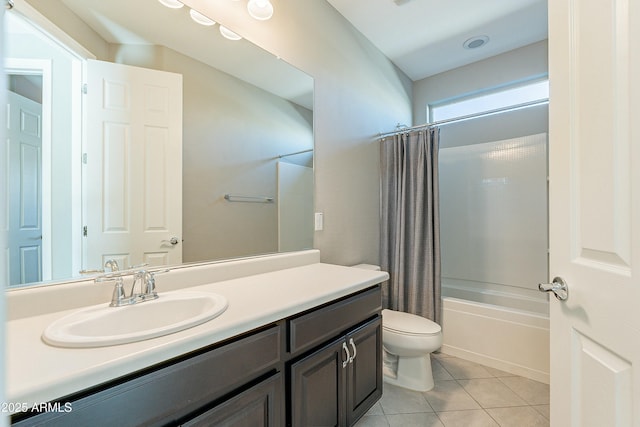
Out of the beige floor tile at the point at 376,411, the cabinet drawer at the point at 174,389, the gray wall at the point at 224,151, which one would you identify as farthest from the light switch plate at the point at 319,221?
the beige floor tile at the point at 376,411

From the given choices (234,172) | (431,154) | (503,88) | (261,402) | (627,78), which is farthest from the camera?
(503,88)

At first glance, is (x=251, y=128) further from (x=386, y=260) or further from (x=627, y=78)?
(x=386, y=260)

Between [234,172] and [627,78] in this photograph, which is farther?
[234,172]

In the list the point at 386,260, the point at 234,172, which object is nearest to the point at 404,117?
the point at 386,260

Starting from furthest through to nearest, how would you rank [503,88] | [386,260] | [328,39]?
1. [503,88]
2. [386,260]
3. [328,39]

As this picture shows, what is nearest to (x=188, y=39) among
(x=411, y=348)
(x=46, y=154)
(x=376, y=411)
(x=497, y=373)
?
(x=46, y=154)

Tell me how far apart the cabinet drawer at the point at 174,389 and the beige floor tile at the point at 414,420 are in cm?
104

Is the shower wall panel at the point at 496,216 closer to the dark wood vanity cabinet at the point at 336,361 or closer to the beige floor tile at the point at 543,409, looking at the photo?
the beige floor tile at the point at 543,409

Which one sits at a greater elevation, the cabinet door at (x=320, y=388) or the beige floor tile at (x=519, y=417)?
the cabinet door at (x=320, y=388)

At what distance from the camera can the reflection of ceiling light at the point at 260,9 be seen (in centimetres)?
151

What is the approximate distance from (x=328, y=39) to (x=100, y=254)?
198cm

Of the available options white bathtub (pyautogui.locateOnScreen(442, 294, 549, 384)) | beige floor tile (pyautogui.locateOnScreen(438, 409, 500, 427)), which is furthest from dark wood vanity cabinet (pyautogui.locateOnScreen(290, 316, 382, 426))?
white bathtub (pyautogui.locateOnScreen(442, 294, 549, 384))

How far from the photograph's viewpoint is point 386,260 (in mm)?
2500

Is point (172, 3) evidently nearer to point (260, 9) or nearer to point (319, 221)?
point (260, 9)
